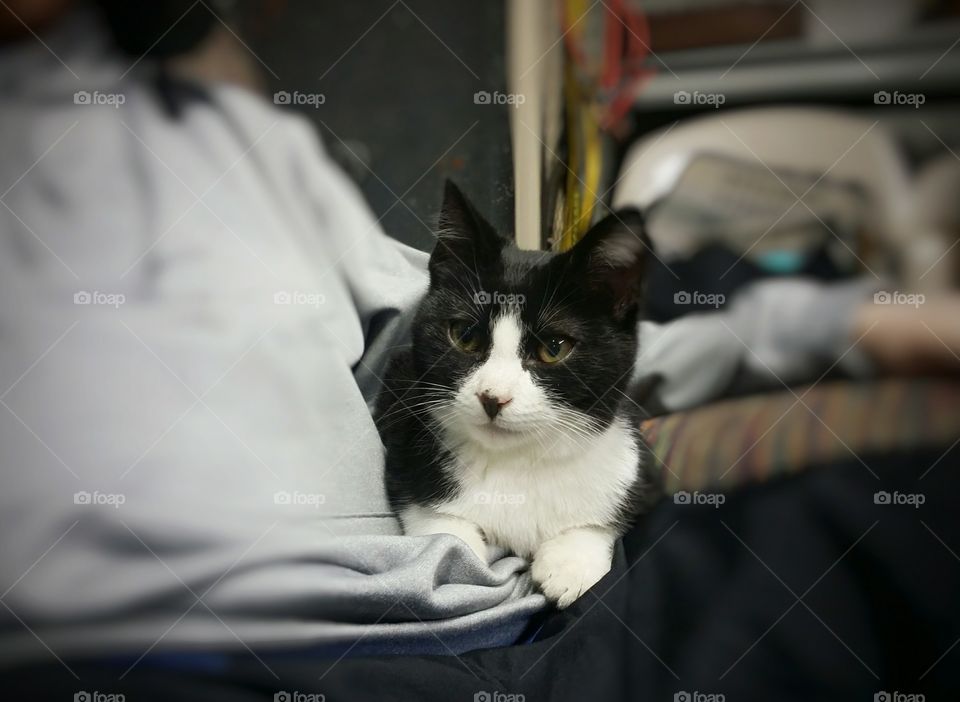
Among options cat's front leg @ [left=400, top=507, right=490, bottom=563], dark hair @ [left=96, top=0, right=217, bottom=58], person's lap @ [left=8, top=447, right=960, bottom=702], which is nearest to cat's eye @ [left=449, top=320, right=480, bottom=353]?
cat's front leg @ [left=400, top=507, right=490, bottom=563]

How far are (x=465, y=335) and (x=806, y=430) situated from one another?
1.59ft

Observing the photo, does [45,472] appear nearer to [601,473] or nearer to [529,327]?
[529,327]

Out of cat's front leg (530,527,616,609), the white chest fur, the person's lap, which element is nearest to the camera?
the person's lap

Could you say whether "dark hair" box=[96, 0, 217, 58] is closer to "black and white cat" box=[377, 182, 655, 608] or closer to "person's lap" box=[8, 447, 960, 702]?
"black and white cat" box=[377, 182, 655, 608]

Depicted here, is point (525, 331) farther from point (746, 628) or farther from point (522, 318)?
point (746, 628)

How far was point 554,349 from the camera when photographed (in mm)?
850

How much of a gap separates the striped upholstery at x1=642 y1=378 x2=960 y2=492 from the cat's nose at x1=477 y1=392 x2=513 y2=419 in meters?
0.33

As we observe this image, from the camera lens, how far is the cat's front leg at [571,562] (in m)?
0.77

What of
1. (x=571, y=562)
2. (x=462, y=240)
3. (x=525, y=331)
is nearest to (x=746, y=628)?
(x=571, y=562)

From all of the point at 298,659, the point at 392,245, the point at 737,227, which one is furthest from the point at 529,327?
the point at 737,227

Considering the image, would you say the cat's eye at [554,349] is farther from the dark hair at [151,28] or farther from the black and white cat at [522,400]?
the dark hair at [151,28]

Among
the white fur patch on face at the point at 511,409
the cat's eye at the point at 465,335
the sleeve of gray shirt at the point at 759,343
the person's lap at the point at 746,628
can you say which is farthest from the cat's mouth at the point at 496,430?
the sleeve of gray shirt at the point at 759,343

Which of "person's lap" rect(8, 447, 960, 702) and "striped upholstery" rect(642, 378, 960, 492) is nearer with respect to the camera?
"person's lap" rect(8, 447, 960, 702)

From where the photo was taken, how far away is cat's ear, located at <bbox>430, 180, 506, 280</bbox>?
0.85m
